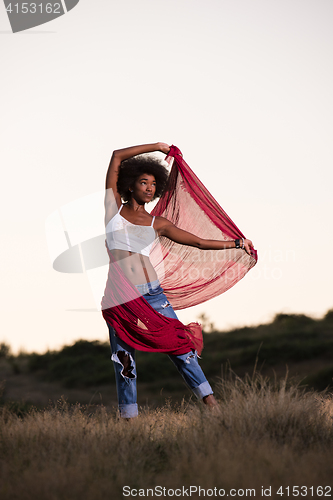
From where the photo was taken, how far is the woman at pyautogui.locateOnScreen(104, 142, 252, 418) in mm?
4156

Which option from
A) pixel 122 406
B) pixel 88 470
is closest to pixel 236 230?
pixel 122 406

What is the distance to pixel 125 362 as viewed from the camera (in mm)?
4152

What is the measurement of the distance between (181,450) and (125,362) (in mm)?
994

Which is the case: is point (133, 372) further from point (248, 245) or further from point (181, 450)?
point (248, 245)

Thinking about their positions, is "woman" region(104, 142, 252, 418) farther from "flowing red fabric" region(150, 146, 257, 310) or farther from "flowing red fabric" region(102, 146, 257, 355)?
"flowing red fabric" region(150, 146, 257, 310)

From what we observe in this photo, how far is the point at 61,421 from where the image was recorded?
4.38 metres

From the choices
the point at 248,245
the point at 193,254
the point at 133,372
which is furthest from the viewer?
the point at 193,254

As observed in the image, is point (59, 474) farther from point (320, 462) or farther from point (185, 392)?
point (185, 392)

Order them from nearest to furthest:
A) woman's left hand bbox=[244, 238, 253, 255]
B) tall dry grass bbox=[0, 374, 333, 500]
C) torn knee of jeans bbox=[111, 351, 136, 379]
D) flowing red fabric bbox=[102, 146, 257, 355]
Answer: tall dry grass bbox=[0, 374, 333, 500]
torn knee of jeans bbox=[111, 351, 136, 379]
woman's left hand bbox=[244, 238, 253, 255]
flowing red fabric bbox=[102, 146, 257, 355]

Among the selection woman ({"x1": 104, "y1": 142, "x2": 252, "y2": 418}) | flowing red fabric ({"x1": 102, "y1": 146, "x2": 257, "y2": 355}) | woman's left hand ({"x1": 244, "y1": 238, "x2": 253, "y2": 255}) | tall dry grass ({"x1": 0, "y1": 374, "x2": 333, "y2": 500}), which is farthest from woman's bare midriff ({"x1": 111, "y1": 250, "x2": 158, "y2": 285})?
tall dry grass ({"x1": 0, "y1": 374, "x2": 333, "y2": 500})

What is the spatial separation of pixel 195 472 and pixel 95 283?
2205 millimetres

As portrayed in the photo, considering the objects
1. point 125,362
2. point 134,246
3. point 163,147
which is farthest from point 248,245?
point 125,362

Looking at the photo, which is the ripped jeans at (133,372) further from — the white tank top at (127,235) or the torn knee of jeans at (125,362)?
the white tank top at (127,235)

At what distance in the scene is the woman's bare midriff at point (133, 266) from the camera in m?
4.18
